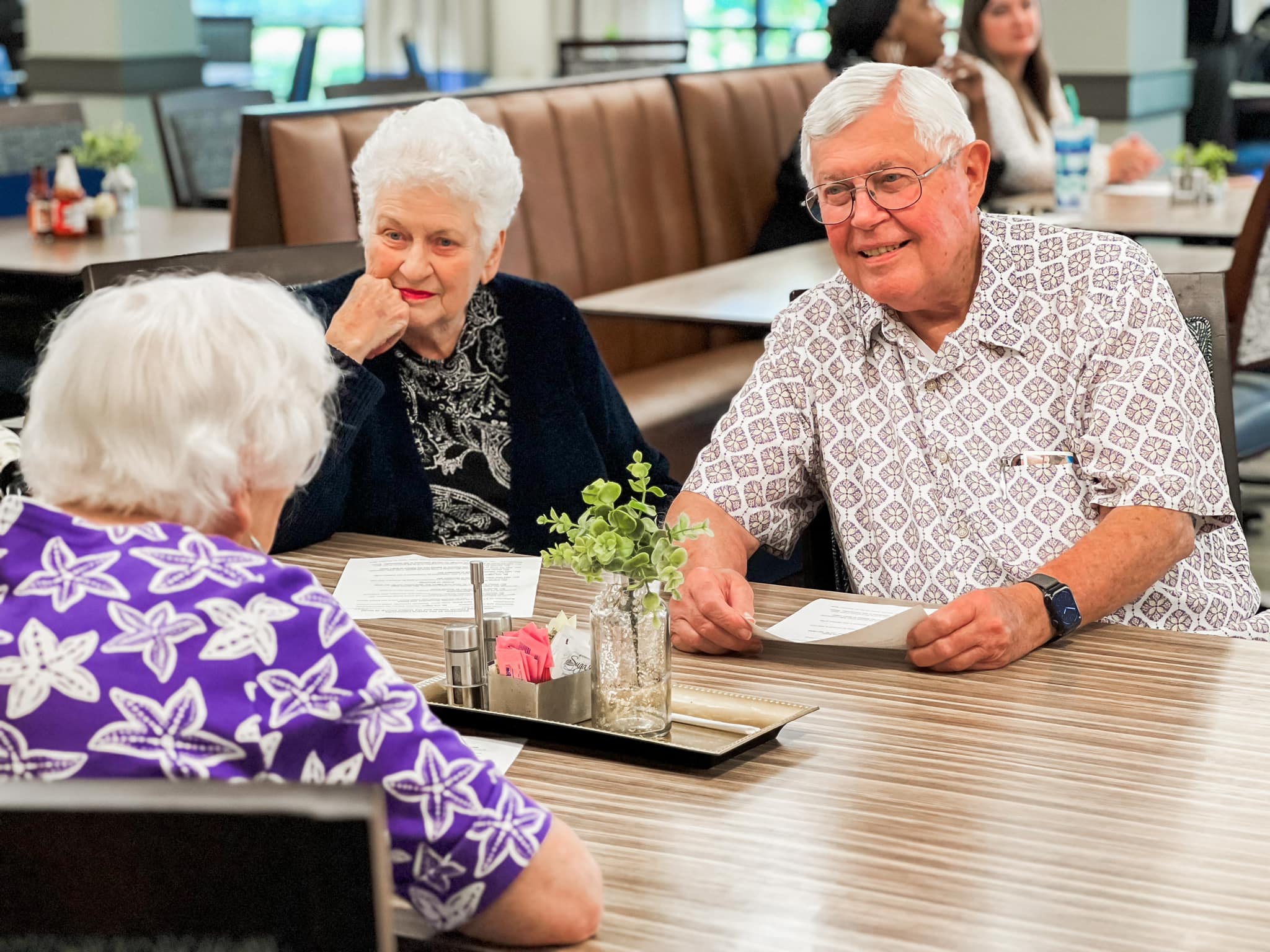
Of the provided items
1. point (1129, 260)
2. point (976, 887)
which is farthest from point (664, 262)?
point (976, 887)

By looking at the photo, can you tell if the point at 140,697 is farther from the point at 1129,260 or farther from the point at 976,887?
the point at 1129,260

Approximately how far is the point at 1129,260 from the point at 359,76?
410 inches

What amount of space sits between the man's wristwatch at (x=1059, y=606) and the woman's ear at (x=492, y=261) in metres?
1.06

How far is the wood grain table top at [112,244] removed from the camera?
3.86m

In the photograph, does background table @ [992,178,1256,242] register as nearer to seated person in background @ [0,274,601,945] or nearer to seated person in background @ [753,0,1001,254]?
seated person in background @ [753,0,1001,254]

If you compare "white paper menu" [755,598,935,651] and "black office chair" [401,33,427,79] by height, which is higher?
"black office chair" [401,33,427,79]

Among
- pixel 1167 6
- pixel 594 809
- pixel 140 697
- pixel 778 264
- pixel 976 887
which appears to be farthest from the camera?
pixel 1167 6

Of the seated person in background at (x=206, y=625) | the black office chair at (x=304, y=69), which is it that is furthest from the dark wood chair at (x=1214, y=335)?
the black office chair at (x=304, y=69)

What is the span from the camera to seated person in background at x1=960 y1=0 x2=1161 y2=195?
483 centimetres

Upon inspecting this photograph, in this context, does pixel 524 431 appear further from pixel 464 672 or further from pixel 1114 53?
pixel 1114 53

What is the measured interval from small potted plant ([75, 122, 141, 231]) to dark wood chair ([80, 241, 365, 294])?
1.89m

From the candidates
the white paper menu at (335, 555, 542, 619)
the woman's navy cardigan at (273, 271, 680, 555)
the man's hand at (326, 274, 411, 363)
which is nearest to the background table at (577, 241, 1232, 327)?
the woman's navy cardigan at (273, 271, 680, 555)

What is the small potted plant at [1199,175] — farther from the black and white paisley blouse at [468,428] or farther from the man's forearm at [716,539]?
the man's forearm at [716,539]

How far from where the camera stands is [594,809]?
1.32 metres
